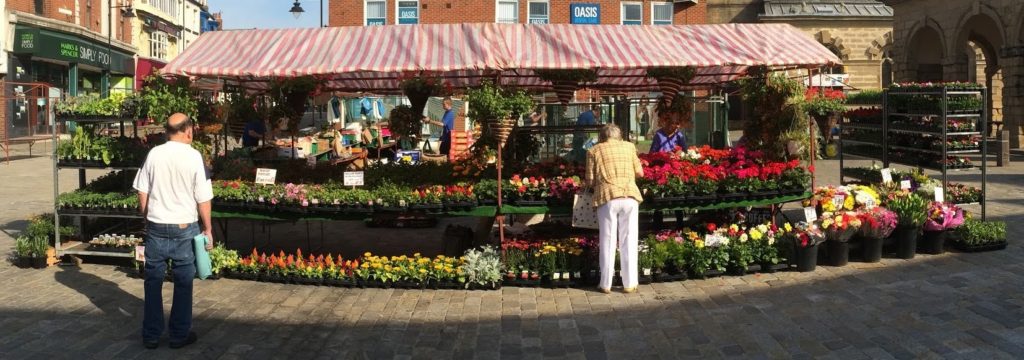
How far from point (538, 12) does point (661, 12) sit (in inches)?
171

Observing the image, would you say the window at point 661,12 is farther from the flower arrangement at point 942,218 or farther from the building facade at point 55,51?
the building facade at point 55,51

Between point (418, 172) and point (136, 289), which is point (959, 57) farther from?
point (136, 289)

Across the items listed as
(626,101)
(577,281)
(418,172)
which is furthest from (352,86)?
(577,281)

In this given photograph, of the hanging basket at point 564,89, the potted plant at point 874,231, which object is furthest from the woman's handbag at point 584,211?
the potted plant at point 874,231

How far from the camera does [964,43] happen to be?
2980 cm

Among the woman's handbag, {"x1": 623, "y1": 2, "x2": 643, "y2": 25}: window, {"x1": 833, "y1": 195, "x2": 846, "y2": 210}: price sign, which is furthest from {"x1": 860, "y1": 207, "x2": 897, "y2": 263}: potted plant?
{"x1": 623, "y1": 2, "x2": 643, "y2": 25}: window

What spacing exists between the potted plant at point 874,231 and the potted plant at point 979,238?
1.13m

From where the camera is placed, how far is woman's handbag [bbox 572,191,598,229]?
8477mm

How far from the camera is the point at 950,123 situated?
1079 cm

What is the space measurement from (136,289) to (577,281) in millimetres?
4482

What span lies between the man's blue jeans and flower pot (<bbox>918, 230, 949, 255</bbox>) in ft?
26.1

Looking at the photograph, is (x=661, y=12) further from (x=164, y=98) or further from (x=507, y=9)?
(x=164, y=98)

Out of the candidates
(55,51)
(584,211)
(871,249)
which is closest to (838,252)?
(871,249)

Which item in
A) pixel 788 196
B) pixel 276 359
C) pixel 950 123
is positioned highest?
pixel 950 123
